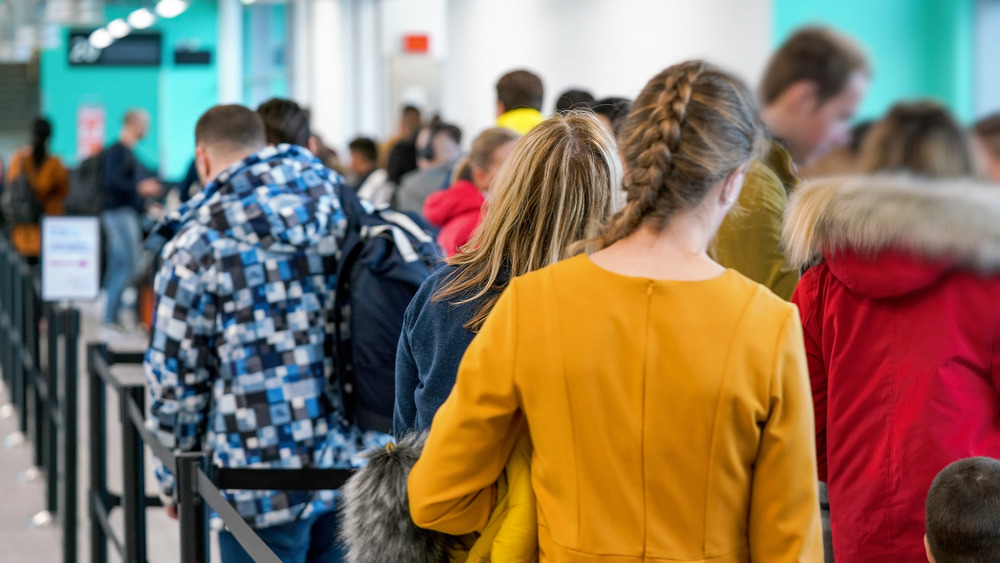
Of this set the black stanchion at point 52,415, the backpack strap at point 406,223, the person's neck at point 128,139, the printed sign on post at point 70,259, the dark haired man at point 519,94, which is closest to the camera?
the backpack strap at point 406,223

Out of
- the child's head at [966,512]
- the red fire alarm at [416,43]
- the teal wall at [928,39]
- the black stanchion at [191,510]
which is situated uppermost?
the red fire alarm at [416,43]

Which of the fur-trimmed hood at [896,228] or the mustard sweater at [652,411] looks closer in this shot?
the mustard sweater at [652,411]

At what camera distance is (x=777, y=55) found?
197 cm

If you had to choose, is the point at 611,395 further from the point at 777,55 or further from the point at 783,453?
the point at 777,55

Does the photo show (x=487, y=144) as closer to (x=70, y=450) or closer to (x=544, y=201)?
(x=544, y=201)

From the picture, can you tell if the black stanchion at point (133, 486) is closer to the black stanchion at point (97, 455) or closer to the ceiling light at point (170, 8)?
the black stanchion at point (97, 455)

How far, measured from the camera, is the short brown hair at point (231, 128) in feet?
9.72

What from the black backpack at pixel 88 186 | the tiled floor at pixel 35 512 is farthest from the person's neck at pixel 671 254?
the black backpack at pixel 88 186

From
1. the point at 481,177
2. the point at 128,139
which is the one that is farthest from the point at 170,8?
the point at 481,177

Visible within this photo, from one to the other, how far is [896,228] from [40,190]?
864 centimetres

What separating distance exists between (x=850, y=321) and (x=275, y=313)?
1.51m

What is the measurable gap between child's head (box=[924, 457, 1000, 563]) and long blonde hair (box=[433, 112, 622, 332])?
26.4 inches

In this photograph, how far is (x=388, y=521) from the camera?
1.50 meters

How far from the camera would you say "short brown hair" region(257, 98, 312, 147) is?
10.4 ft
